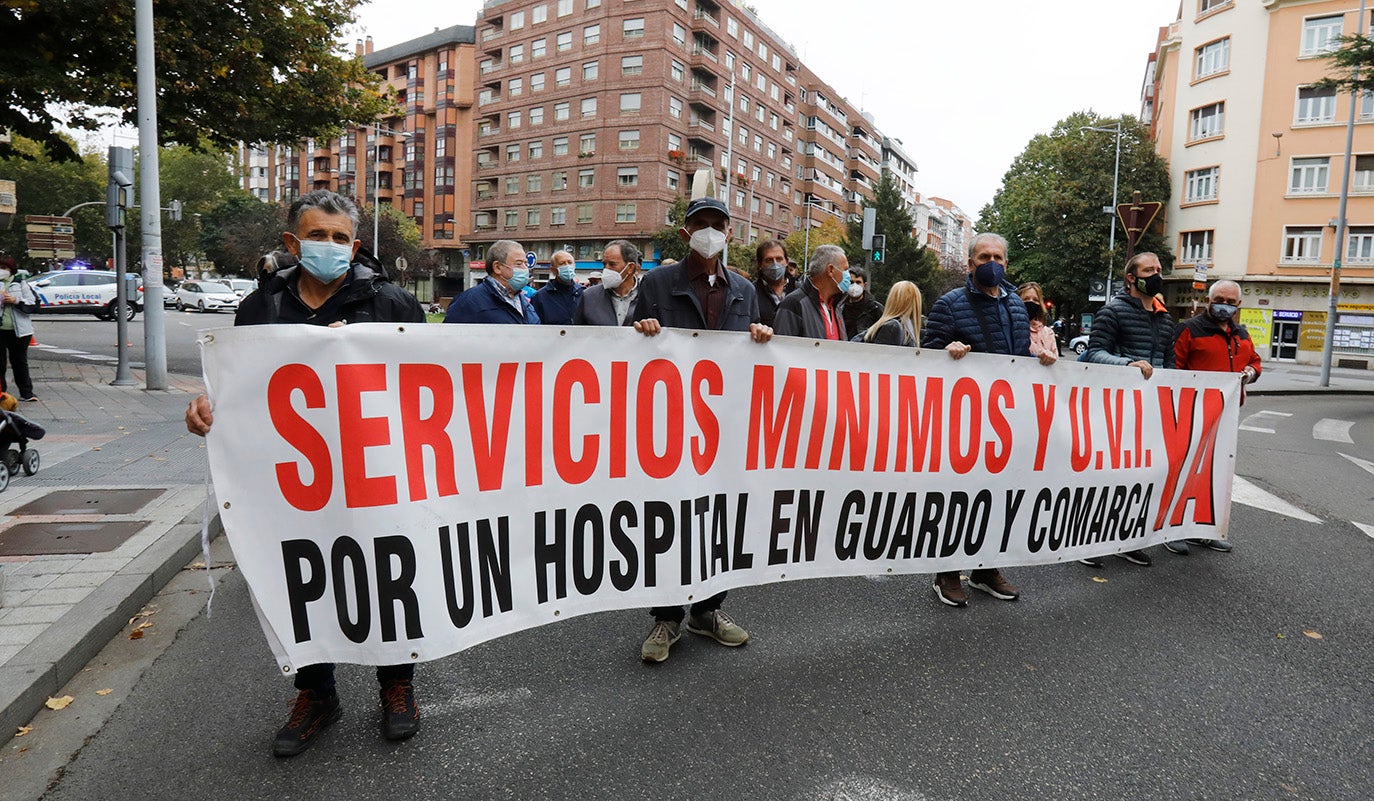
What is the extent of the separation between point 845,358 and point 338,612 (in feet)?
7.92

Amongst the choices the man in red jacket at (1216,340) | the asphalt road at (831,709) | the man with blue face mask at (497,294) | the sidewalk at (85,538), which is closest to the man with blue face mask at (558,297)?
the man with blue face mask at (497,294)

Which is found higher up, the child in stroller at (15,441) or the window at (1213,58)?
the window at (1213,58)

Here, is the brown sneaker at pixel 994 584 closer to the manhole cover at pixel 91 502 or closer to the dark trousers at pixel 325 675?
the dark trousers at pixel 325 675

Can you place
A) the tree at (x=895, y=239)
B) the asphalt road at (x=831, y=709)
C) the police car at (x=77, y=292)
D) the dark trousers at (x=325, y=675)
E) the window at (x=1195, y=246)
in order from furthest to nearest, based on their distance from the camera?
the tree at (x=895, y=239) → the window at (x=1195, y=246) → the police car at (x=77, y=292) → the dark trousers at (x=325, y=675) → the asphalt road at (x=831, y=709)

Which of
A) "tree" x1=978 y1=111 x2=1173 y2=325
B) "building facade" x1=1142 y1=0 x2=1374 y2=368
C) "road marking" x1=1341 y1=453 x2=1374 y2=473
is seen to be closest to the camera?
"road marking" x1=1341 y1=453 x2=1374 y2=473

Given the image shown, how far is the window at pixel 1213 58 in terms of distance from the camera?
39438 mm

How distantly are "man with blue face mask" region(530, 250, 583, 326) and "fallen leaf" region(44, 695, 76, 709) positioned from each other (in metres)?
4.97

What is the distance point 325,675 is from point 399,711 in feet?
0.97

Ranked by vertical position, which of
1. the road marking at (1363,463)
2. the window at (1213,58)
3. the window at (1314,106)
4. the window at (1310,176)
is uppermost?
the window at (1213,58)

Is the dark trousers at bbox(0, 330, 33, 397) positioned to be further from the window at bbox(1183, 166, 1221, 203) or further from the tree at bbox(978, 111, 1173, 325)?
the window at bbox(1183, 166, 1221, 203)

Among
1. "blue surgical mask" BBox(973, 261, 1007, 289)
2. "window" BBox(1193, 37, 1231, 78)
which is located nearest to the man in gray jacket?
"blue surgical mask" BBox(973, 261, 1007, 289)

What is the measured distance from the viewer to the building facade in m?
36.2

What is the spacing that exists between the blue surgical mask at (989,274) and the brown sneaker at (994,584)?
5.22 ft

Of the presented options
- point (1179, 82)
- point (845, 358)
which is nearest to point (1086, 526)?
point (845, 358)
